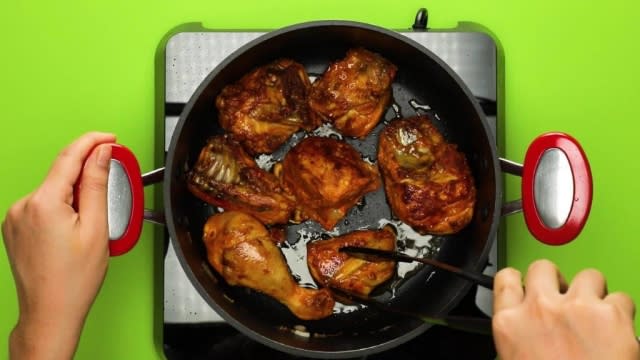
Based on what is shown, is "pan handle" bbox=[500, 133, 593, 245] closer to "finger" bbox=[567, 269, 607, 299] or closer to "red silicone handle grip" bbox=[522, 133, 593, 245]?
"red silicone handle grip" bbox=[522, 133, 593, 245]

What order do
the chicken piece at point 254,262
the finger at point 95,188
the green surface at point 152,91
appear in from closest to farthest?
the finger at point 95,188, the chicken piece at point 254,262, the green surface at point 152,91

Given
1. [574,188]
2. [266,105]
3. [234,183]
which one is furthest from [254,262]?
[574,188]

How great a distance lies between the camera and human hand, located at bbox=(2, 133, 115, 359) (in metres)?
0.93

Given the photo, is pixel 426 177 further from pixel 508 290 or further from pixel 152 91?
pixel 152 91

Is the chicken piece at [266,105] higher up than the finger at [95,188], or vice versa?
the chicken piece at [266,105]

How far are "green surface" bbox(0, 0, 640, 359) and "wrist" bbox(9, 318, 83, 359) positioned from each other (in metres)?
0.20

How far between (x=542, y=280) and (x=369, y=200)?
381 mm

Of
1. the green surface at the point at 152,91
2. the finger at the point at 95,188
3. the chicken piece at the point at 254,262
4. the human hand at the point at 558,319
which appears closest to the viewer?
the human hand at the point at 558,319

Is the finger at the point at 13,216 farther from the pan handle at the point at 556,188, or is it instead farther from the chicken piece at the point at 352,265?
the pan handle at the point at 556,188

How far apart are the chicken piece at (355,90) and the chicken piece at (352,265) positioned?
0.52ft

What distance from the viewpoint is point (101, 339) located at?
1184mm

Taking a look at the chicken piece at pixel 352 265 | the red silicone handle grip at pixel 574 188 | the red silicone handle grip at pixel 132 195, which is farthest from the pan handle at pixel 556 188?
the red silicone handle grip at pixel 132 195

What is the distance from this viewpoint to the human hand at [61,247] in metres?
0.93


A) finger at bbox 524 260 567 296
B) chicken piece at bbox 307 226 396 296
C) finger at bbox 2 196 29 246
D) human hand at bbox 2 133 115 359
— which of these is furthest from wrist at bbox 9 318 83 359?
finger at bbox 524 260 567 296
